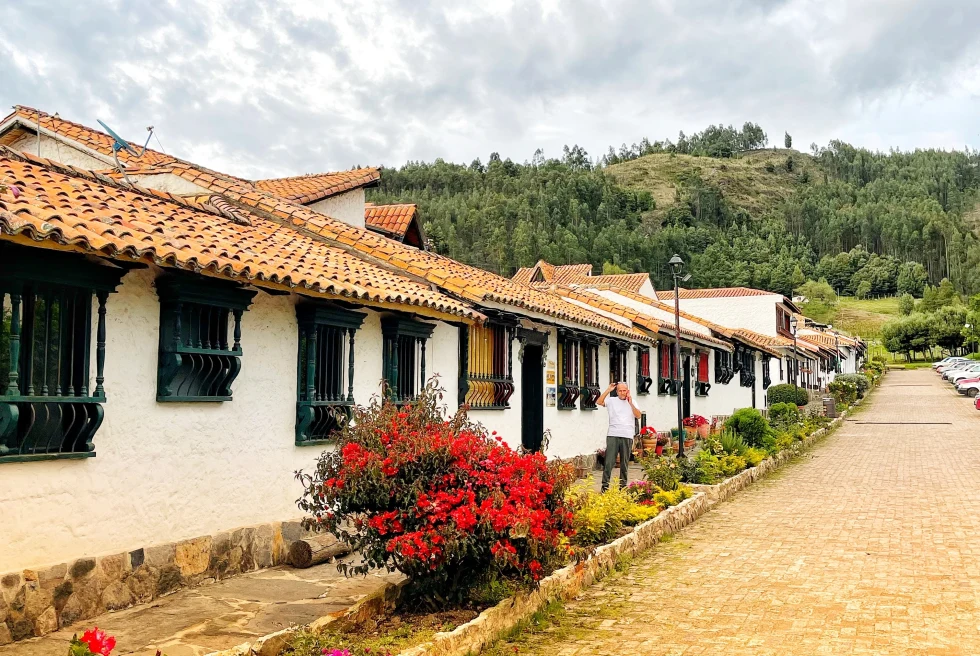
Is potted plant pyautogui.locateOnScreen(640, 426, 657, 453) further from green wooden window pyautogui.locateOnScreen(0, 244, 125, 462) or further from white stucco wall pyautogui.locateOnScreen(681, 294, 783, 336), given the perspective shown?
white stucco wall pyautogui.locateOnScreen(681, 294, 783, 336)

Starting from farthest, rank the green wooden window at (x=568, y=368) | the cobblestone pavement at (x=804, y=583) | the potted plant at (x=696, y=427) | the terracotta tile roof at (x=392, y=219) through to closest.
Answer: the potted plant at (x=696, y=427) < the terracotta tile roof at (x=392, y=219) < the green wooden window at (x=568, y=368) < the cobblestone pavement at (x=804, y=583)

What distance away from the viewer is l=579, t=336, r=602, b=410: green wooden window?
52.7ft

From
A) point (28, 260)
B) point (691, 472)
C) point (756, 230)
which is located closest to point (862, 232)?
point (756, 230)

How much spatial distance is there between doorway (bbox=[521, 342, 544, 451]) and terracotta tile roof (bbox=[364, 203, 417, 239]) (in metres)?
4.02

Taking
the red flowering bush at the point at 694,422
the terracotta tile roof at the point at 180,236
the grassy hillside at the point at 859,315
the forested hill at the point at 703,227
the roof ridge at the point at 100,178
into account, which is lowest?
the red flowering bush at the point at 694,422

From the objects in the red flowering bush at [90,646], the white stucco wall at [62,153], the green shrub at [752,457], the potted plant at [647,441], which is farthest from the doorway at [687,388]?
the red flowering bush at [90,646]

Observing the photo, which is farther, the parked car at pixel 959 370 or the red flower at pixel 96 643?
the parked car at pixel 959 370

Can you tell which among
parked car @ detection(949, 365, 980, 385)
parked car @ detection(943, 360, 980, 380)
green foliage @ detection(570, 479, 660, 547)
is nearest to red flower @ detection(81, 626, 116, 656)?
green foliage @ detection(570, 479, 660, 547)

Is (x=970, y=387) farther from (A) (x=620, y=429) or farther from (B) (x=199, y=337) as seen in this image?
(B) (x=199, y=337)

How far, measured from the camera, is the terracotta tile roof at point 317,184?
1460 centimetres

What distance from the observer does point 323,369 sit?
8406 millimetres

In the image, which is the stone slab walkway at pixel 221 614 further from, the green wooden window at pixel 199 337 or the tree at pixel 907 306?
the tree at pixel 907 306

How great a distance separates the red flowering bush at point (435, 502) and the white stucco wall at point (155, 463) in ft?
4.95

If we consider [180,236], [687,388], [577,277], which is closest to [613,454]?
[180,236]
